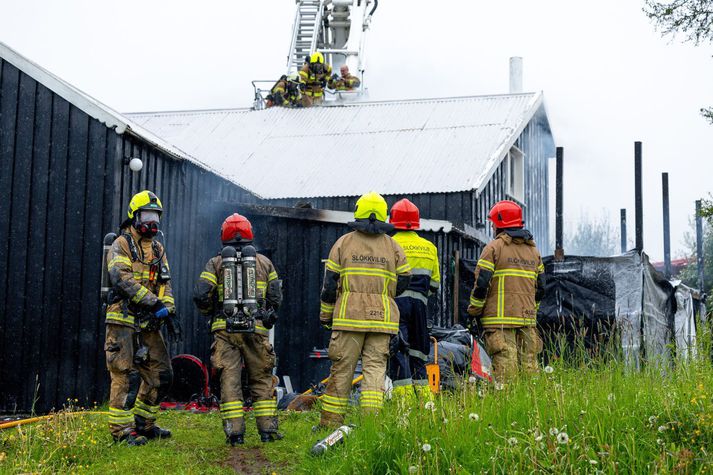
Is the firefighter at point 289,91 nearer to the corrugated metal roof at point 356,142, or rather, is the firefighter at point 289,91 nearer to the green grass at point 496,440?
the corrugated metal roof at point 356,142

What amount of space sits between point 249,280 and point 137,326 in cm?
106

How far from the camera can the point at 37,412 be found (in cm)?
985

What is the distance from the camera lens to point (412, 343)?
25.5 feet

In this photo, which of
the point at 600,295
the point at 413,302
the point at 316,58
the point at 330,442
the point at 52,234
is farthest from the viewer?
the point at 316,58

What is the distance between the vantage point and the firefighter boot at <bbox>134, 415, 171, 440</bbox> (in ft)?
23.7

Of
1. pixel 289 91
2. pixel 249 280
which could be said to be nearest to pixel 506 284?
pixel 249 280

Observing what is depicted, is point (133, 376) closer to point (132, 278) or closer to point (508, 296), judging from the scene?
point (132, 278)

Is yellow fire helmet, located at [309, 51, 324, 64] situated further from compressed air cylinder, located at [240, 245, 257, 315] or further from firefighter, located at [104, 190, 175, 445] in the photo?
compressed air cylinder, located at [240, 245, 257, 315]

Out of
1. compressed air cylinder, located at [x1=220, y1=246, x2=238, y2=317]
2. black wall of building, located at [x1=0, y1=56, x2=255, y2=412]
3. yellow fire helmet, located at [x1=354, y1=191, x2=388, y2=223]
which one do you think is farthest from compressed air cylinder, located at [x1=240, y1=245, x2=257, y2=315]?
black wall of building, located at [x1=0, y1=56, x2=255, y2=412]

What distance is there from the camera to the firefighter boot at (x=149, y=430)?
7.23m

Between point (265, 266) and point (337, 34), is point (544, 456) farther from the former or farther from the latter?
point (337, 34)

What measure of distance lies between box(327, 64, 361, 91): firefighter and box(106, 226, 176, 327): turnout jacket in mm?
15647

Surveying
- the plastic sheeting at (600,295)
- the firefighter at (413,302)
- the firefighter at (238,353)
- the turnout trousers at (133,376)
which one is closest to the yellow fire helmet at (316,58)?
the plastic sheeting at (600,295)

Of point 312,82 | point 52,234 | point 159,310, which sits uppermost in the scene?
point 312,82
